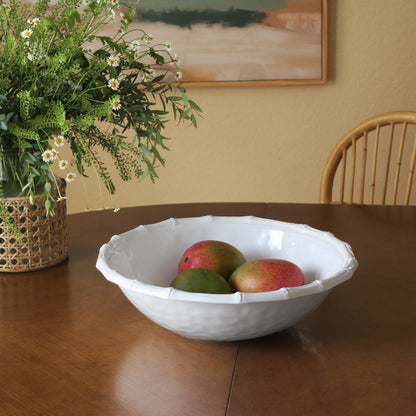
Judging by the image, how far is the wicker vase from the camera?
97 centimetres

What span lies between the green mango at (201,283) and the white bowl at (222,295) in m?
0.06

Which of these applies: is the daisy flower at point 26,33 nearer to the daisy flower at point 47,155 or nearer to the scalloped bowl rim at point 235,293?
the daisy flower at point 47,155

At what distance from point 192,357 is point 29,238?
17.8 inches

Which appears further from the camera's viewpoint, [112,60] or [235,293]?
[112,60]

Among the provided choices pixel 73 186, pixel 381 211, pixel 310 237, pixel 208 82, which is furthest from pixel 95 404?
pixel 73 186

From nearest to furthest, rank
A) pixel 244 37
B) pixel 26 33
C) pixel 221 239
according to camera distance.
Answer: pixel 26 33
pixel 221 239
pixel 244 37

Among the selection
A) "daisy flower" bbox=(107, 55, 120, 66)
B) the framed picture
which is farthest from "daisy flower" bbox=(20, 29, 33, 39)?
the framed picture

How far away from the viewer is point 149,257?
899mm

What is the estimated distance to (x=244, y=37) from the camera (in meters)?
2.45

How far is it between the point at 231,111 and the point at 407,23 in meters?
0.86

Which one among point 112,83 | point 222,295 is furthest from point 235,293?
point 112,83

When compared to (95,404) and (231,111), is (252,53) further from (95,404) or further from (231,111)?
(95,404)

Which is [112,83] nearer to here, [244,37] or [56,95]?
[56,95]

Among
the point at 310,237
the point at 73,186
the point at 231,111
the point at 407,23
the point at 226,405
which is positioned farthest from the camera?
the point at 73,186
